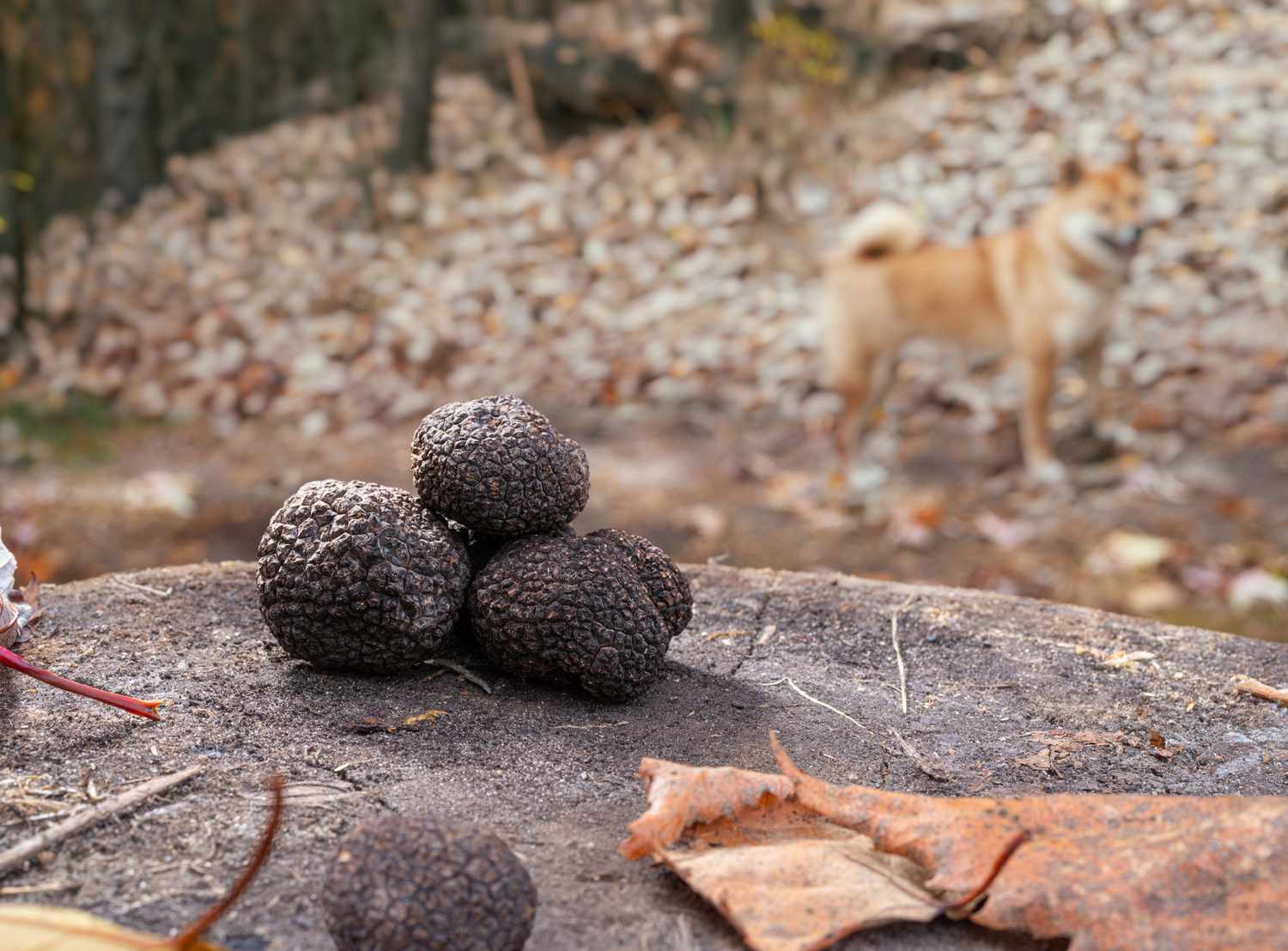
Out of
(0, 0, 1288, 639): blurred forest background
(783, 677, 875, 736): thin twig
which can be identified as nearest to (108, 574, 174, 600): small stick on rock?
(783, 677, 875, 736): thin twig

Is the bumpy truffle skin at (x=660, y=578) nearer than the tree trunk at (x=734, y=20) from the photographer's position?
Yes

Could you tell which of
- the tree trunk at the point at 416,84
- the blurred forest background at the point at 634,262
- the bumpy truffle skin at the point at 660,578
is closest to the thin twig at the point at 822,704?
the bumpy truffle skin at the point at 660,578

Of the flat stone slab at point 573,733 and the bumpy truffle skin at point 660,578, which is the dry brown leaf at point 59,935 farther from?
the bumpy truffle skin at point 660,578

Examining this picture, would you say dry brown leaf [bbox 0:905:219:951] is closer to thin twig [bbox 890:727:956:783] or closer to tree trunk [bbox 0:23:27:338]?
thin twig [bbox 890:727:956:783]

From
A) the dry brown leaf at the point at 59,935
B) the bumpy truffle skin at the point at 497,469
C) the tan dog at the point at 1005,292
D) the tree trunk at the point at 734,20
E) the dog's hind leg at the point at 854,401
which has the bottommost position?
the dog's hind leg at the point at 854,401

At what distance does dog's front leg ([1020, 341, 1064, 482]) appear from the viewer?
18.0ft

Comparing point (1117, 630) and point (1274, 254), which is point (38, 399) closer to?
point (1117, 630)

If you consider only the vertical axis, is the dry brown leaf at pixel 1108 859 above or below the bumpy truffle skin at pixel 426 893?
below

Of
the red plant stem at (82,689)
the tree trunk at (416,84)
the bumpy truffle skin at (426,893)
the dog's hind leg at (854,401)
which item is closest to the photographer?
the bumpy truffle skin at (426,893)

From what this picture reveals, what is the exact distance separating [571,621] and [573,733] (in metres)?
0.17

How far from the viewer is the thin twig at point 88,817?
139cm

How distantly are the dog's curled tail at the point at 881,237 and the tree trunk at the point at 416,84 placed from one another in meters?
3.71

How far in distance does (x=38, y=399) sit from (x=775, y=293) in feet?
14.1

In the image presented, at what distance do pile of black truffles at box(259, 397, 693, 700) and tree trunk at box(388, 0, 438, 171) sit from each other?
262 inches
